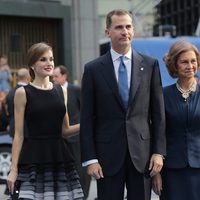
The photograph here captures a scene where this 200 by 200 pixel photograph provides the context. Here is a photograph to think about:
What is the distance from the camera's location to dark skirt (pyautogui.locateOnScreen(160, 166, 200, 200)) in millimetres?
4922

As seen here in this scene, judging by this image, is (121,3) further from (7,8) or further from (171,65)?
(171,65)

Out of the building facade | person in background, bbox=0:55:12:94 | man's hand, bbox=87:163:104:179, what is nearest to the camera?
man's hand, bbox=87:163:104:179

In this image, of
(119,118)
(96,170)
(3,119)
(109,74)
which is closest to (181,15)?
(3,119)

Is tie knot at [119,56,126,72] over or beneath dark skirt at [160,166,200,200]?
over

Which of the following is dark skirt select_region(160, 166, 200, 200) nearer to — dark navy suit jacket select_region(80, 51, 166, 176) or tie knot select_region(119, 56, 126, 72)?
dark navy suit jacket select_region(80, 51, 166, 176)

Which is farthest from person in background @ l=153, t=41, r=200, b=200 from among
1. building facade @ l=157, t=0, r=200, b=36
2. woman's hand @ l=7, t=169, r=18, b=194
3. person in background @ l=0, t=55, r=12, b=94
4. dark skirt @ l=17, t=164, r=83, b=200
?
building facade @ l=157, t=0, r=200, b=36

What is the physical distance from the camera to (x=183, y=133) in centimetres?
489

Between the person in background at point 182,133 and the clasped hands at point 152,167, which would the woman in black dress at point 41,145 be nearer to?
the clasped hands at point 152,167

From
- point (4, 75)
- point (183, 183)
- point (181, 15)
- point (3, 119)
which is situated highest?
point (181, 15)

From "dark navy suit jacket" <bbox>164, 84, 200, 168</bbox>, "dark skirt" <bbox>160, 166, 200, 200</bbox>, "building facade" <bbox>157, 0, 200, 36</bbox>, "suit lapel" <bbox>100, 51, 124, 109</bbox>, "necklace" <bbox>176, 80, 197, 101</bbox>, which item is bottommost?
Result: "dark skirt" <bbox>160, 166, 200, 200</bbox>

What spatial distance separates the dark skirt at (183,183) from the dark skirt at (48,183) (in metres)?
0.77

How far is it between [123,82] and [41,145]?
3.01ft

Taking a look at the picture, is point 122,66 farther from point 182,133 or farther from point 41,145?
point 41,145

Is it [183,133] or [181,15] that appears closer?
[183,133]
